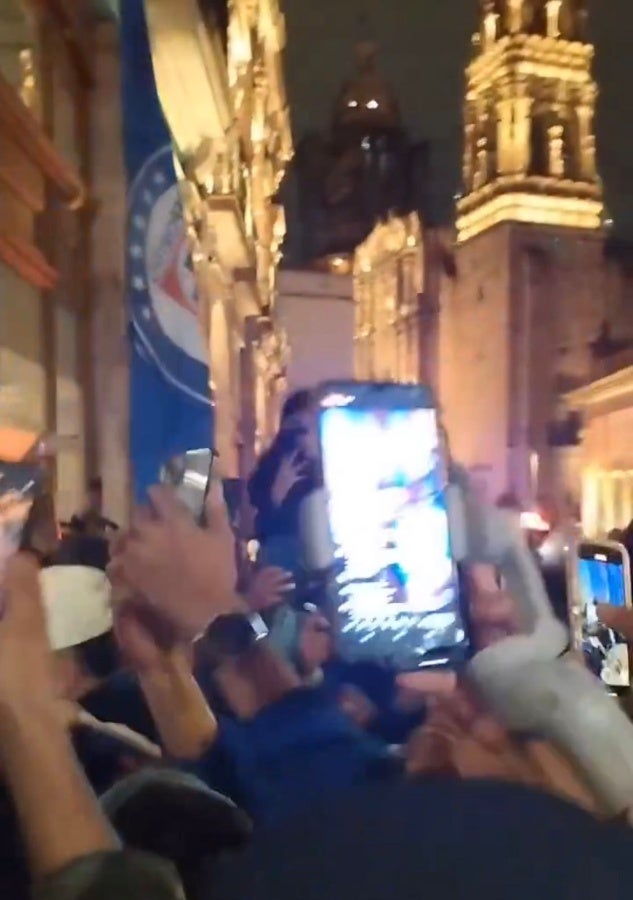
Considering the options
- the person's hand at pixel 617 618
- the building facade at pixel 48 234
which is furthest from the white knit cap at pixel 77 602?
the building facade at pixel 48 234

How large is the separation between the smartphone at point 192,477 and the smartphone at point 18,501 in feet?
0.38

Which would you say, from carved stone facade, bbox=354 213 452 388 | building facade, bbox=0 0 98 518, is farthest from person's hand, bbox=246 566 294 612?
carved stone facade, bbox=354 213 452 388

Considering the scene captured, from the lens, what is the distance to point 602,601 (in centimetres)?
169

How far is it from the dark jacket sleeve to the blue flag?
1.72 meters

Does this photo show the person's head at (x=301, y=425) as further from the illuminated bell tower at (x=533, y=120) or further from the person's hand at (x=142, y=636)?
the illuminated bell tower at (x=533, y=120)

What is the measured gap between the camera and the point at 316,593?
1.22 m

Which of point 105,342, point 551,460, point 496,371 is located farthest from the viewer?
point 496,371

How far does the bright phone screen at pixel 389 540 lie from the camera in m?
1.22

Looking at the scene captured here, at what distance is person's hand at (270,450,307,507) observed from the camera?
48.8 inches

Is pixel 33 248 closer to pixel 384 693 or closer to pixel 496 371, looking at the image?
pixel 384 693

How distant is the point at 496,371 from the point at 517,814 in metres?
15.8

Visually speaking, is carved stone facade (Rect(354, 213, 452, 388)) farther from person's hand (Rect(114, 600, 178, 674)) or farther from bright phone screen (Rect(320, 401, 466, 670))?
person's hand (Rect(114, 600, 178, 674))

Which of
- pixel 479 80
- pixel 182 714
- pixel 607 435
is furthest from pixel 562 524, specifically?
pixel 479 80

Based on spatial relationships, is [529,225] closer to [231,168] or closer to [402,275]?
[402,275]
